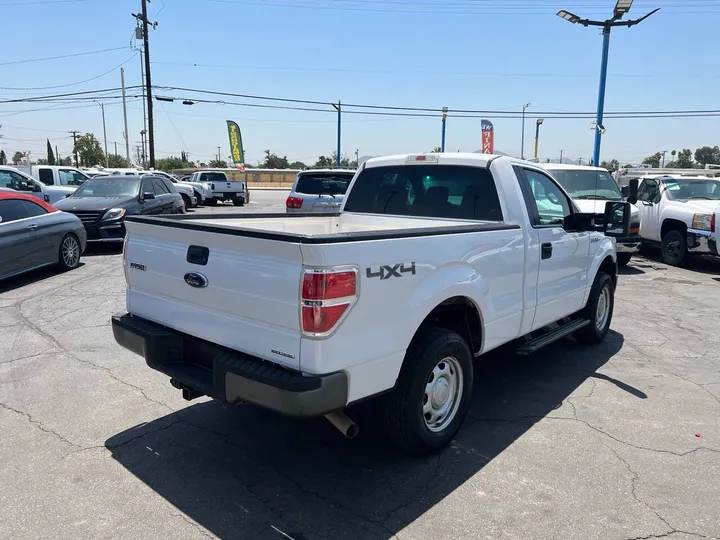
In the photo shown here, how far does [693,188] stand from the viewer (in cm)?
1253

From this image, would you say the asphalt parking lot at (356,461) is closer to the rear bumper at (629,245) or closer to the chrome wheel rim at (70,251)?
the chrome wheel rim at (70,251)

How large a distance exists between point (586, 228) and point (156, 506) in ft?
13.7

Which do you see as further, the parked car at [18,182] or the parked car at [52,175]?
the parked car at [52,175]

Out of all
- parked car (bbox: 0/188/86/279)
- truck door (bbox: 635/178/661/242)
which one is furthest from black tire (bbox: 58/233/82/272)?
truck door (bbox: 635/178/661/242)

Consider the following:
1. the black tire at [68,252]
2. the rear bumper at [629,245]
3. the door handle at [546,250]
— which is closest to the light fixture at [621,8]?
the rear bumper at [629,245]

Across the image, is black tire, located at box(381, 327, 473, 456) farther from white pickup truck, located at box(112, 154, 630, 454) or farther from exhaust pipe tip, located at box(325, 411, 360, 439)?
exhaust pipe tip, located at box(325, 411, 360, 439)

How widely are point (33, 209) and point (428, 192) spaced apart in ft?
24.3

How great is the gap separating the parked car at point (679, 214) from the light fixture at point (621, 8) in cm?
715

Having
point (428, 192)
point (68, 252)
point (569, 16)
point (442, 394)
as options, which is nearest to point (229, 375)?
point (442, 394)

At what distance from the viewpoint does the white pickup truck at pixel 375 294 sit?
2.75 metres

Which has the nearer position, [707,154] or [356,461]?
[356,461]

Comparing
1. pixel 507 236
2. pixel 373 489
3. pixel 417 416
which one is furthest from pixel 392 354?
pixel 507 236

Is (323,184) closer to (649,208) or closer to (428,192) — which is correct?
(428,192)

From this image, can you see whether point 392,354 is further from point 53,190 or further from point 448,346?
point 53,190
